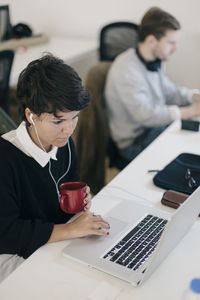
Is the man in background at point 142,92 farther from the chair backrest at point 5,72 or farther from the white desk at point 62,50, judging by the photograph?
the white desk at point 62,50

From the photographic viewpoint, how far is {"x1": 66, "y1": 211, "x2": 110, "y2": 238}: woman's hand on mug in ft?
4.36

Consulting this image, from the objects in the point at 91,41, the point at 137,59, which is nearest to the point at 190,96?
the point at 137,59

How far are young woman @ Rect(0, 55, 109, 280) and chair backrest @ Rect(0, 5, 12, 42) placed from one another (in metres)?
2.49

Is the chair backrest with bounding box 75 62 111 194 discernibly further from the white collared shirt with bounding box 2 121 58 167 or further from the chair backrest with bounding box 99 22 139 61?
the white collared shirt with bounding box 2 121 58 167

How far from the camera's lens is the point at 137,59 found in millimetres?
2645

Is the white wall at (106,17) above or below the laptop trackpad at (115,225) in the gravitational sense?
above

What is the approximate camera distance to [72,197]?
1.34 m

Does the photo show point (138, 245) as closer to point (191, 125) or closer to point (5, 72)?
point (191, 125)

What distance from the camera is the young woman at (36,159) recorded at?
1.33 metres

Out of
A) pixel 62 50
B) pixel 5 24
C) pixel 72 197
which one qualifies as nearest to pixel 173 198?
pixel 72 197

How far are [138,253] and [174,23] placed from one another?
168 cm

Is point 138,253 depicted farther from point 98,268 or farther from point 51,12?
point 51,12

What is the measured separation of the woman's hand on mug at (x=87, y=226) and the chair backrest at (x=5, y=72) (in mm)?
1728

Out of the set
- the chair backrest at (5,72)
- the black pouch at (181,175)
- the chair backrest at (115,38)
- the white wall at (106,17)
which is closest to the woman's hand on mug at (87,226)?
the black pouch at (181,175)
